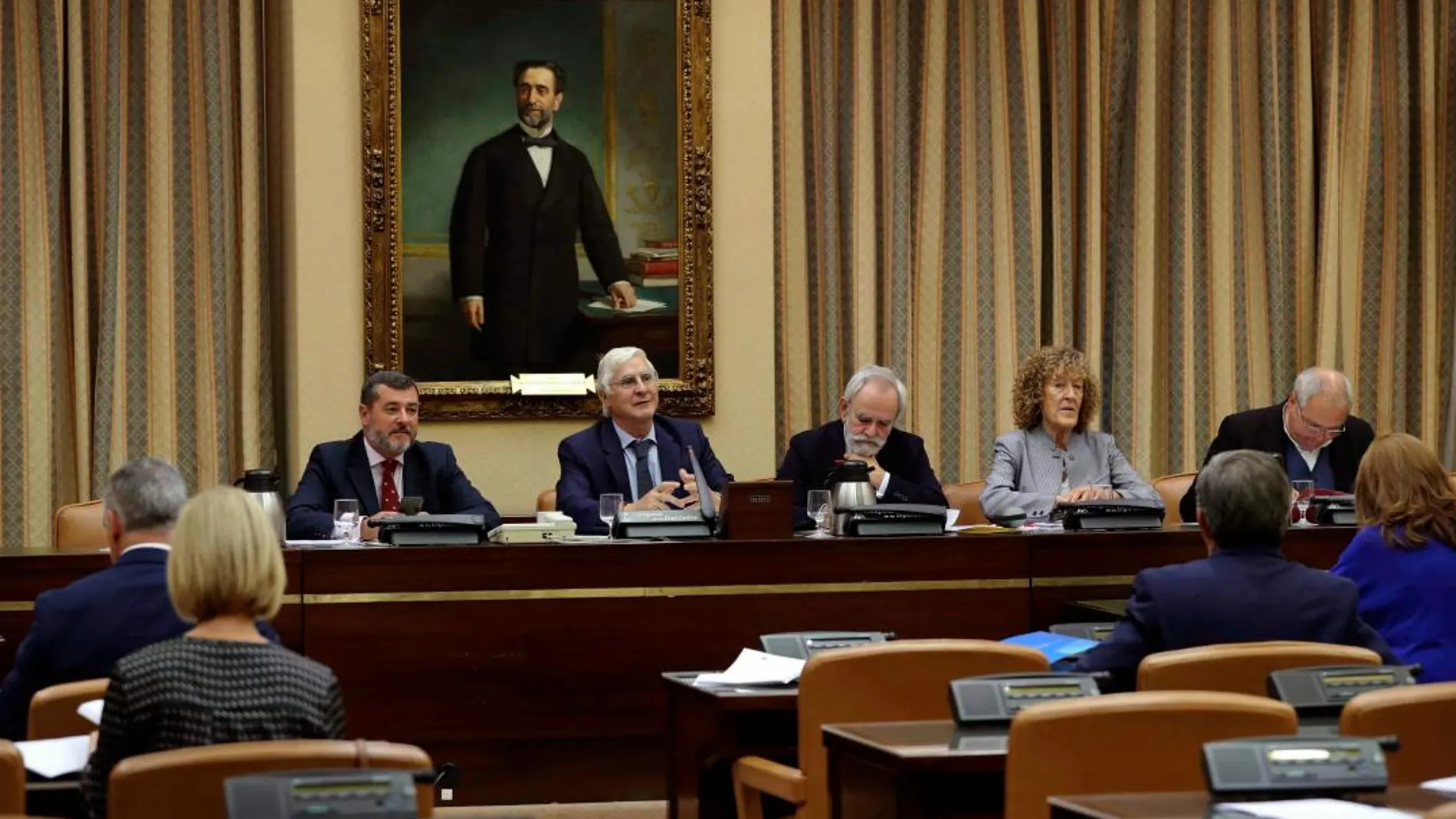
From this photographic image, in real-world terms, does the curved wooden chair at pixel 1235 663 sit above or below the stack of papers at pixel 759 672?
above

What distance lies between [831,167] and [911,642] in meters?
4.84

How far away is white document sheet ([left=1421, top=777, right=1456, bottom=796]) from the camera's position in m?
2.98

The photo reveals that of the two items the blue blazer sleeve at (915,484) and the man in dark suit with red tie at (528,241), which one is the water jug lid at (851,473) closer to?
the blue blazer sleeve at (915,484)

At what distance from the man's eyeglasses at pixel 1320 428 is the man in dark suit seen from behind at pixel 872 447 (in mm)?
1366

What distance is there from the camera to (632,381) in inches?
263

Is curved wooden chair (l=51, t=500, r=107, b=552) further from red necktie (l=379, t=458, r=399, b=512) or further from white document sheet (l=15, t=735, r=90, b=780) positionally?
white document sheet (l=15, t=735, r=90, b=780)

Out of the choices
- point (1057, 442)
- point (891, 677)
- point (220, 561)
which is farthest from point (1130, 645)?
point (1057, 442)

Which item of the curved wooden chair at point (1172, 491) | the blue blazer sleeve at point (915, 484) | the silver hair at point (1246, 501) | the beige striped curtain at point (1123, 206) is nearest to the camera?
the silver hair at point (1246, 501)

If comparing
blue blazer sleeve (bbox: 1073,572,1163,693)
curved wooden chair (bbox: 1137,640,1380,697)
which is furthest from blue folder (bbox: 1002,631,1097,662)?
curved wooden chair (bbox: 1137,640,1380,697)

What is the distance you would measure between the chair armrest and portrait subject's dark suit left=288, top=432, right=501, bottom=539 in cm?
200

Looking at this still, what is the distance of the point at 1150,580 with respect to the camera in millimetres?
4055

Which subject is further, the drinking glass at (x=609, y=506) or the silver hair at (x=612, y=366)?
the silver hair at (x=612, y=366)

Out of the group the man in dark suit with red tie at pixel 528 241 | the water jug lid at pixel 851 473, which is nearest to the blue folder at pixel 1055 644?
the water jug lid at pixel 851 473

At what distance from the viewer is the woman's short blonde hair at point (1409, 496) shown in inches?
183
